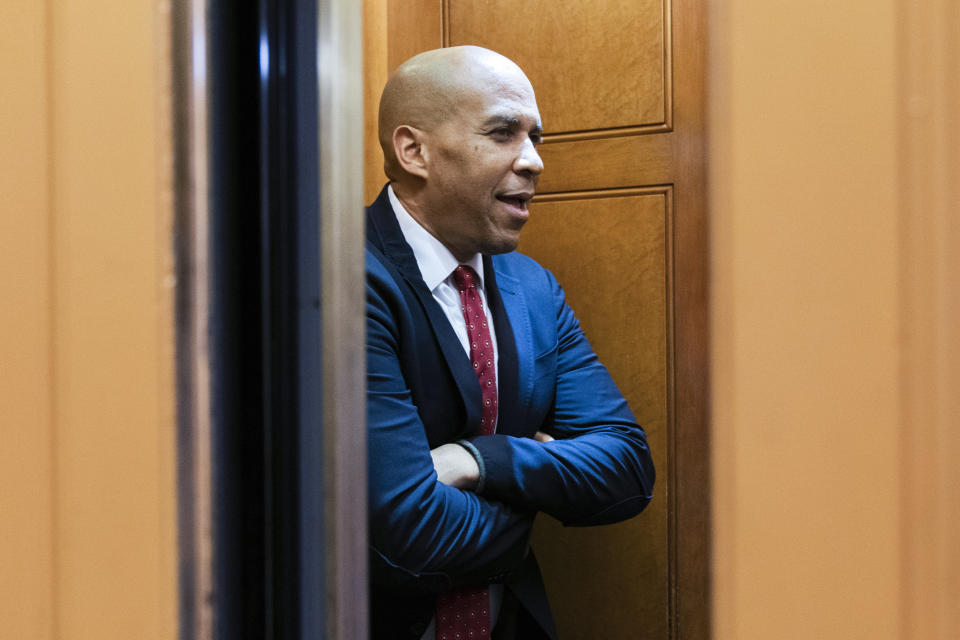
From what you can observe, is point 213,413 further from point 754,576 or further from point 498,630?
point 498,630

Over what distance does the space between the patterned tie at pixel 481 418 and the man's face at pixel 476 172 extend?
0.22 ft

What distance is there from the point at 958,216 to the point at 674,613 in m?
1.49

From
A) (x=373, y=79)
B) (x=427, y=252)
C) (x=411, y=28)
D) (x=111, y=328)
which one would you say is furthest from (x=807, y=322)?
(x=411, y=28)

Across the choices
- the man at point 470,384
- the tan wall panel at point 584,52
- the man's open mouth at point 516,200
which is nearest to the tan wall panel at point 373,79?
the tan wall panel at point 584,52

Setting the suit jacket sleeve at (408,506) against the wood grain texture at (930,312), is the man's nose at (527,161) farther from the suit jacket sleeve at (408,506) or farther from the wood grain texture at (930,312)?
the wood grain texture at (930,312)

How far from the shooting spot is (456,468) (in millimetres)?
1179

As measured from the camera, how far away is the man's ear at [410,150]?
1.42 metres

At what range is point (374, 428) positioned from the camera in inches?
43.5

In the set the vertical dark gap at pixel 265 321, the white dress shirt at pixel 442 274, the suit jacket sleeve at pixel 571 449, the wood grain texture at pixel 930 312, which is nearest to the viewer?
the wood grain texture at pixel 930 312

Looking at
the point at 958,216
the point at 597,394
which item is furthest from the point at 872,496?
the point at 597,394

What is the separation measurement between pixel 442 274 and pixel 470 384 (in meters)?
0.20

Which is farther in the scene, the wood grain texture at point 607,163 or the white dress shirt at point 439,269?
the wood grain texture at point 607,163

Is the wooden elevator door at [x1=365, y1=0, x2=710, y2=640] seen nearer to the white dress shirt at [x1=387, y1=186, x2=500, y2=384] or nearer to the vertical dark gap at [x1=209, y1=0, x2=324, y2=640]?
the white dress shirt at [x1=387, y1=186, x2=500, y2=384]

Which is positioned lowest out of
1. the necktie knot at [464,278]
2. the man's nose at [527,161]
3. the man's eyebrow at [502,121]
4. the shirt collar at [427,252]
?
the necktie knot at [464,278]
